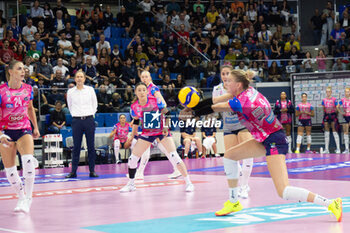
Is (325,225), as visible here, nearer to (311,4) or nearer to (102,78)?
(102,78)

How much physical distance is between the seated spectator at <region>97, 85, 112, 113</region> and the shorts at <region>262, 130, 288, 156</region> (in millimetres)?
11145

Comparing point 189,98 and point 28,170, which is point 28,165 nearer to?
point 28,170

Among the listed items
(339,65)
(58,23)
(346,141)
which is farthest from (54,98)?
(339,65)

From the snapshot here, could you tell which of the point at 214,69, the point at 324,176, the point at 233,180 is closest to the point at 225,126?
the point at 233,180

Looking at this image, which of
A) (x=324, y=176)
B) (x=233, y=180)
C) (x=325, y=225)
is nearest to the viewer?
(x=325, y=225)

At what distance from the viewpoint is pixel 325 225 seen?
17.9 ft

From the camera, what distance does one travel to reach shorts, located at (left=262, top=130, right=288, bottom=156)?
575 centimetres

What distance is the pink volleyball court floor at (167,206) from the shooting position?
5.69m

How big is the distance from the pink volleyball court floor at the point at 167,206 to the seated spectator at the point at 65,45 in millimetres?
7173

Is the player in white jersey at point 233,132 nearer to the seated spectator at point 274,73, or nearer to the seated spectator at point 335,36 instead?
the seated spectator at point 274,73

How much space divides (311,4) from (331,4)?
1052 millimetres

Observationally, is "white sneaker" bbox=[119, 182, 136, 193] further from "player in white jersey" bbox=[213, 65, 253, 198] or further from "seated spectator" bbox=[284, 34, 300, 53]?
"seated spectator" bbox=[284, 34, 300, 53]

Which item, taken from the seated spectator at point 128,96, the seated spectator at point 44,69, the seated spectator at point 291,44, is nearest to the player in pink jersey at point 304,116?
the seated spectator at point 291,44

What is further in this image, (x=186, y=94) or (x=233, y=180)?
(x=233, y=180)
